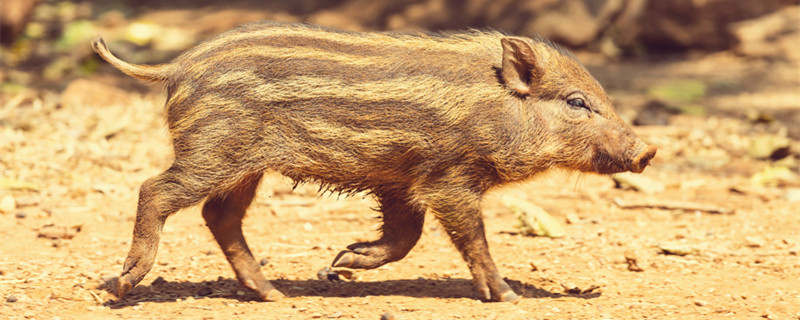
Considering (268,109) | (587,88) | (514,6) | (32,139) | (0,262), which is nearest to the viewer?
(268,109)

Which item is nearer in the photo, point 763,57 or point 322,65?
point 322,65

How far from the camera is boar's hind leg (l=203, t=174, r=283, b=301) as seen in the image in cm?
520

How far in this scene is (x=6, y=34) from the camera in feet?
40.6

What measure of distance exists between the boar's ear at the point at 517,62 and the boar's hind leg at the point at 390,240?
2.92ft

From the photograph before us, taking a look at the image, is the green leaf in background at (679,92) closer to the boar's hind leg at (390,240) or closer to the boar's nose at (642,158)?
the boar's nose at (642,158)

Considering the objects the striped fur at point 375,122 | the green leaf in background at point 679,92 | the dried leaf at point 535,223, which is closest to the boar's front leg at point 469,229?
the striped fur at point 375,122

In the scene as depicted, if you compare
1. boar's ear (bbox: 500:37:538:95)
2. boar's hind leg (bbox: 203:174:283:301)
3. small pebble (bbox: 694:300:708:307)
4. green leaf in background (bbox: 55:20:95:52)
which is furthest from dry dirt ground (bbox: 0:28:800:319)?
green leaf in background (bbox: 55:20:95:52)

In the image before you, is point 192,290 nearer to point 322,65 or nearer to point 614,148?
point 322,65

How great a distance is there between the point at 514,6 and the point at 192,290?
9.12 metres

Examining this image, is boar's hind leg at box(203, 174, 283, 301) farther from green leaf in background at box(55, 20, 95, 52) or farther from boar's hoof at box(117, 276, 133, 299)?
green leaf in background at box(55, 20, 95, 52)

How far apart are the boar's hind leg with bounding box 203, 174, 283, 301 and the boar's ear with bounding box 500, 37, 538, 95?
1.48 metres

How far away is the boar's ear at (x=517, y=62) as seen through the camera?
497 centimetres

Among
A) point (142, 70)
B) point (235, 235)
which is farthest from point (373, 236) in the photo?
point (142, 70)

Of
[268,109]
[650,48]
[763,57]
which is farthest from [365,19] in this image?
[268,109]
